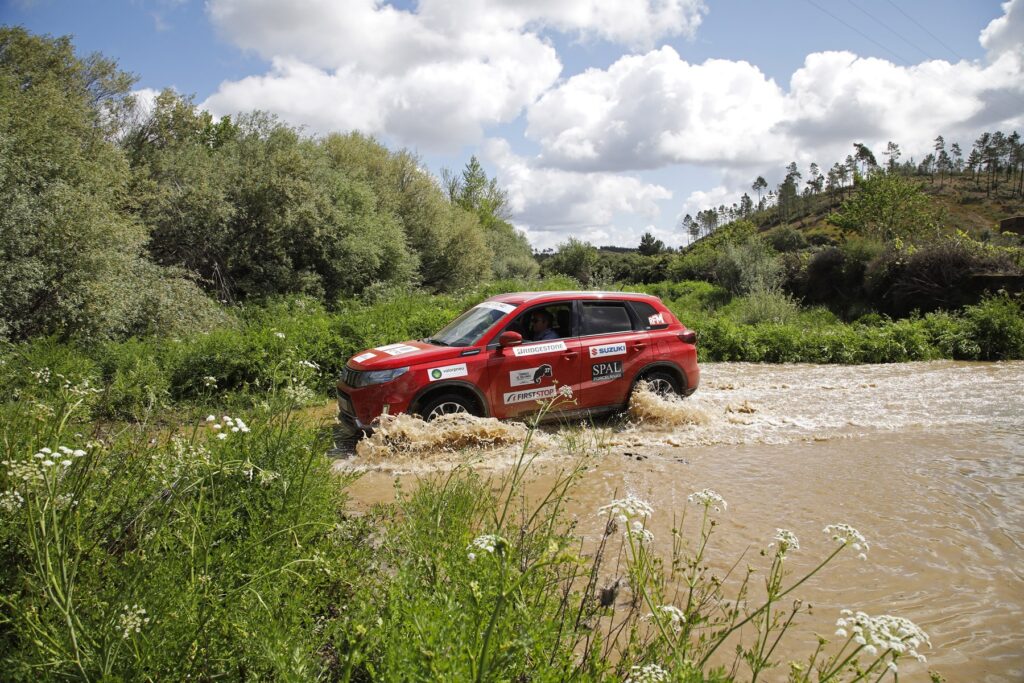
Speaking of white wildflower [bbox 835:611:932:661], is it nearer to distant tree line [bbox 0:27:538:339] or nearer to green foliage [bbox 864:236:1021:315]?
distant tree line [bbox 0:27:538:339]

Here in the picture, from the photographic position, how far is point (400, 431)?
22.0ft

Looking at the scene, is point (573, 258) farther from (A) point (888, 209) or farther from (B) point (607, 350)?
(B) point (607, 350)

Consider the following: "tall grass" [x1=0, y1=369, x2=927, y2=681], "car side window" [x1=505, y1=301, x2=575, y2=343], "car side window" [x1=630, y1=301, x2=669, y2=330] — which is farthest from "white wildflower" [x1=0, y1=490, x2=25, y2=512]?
"car side window" [x1=630, y1=301, x2=669, y2=330]

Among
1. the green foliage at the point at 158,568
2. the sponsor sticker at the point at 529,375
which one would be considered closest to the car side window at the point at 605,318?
the sponsor sticker at the point at 529,375

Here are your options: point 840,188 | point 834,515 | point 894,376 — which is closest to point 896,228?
point 894,376

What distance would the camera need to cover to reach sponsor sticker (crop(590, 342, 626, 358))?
7.73 m

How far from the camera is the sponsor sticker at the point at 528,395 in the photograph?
24.0 ft

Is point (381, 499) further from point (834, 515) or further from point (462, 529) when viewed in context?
point (834, 515)

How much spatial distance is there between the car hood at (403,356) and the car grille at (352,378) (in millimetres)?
64

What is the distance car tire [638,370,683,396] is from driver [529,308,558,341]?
148 centimetres

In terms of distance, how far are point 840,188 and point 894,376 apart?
98.7 metres

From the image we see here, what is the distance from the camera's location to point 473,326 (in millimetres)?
7707

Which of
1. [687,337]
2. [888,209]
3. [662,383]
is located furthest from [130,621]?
[888,209]

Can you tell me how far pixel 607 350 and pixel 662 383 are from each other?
1070 mm
